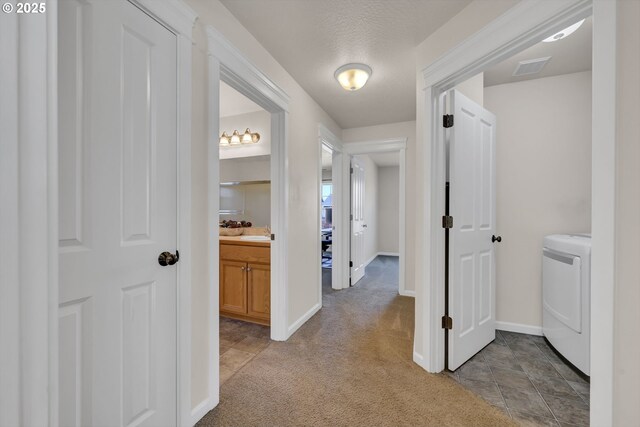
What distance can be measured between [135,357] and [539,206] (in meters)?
3.13

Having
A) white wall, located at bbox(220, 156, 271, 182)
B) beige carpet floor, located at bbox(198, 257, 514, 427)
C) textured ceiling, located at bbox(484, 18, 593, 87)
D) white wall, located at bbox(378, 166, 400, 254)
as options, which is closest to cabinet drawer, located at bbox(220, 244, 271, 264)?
beige carpet floor, located at bbox(198, 257, 514, 427)

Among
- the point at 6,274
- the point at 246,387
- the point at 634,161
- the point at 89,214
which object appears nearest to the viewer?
the point at 6,274

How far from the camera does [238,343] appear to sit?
2.24 m

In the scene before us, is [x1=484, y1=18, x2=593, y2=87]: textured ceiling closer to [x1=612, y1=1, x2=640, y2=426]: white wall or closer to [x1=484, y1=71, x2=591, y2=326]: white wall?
[x1=484, y1=71, x2=591, y2=326]: white wall

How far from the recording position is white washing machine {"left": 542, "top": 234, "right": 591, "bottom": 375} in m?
1.73

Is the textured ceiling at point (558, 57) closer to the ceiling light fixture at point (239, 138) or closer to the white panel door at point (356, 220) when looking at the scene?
the white panel door at point (356, 220)

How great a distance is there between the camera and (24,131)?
56cm

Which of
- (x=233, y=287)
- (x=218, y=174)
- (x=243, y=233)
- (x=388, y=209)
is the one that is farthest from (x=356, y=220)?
(x=388, y=209)

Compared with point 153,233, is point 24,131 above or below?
above

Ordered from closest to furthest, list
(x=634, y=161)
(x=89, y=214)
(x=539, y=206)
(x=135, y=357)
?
(x=634, y=161) → (x=89, y=214) → (x=135, y=357) → (x=539, y=206)

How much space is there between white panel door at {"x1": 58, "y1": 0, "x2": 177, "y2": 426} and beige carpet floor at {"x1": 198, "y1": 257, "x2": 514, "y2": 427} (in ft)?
1.68

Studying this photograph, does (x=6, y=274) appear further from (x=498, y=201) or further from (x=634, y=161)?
(x=498, y=201)

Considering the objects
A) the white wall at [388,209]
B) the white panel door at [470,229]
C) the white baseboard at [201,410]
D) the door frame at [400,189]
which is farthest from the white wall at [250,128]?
the white wall at [388,209]

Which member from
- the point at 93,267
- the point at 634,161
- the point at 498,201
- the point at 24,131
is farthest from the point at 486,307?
the point at 24,131
